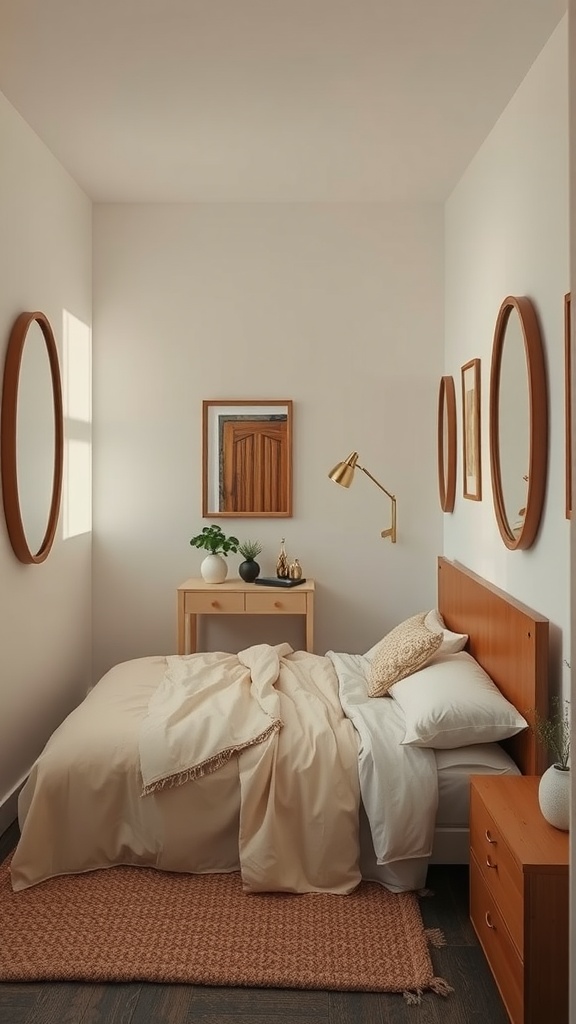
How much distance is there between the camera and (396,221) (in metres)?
4.70

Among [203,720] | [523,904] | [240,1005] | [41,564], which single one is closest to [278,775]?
[203,720]

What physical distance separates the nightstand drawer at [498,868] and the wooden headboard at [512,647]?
31cm

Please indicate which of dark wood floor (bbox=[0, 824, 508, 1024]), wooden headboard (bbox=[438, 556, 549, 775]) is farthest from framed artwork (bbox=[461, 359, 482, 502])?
dark wood floor (bbox=[0, 824, 508, 1024])

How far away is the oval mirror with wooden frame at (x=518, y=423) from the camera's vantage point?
2820 mm

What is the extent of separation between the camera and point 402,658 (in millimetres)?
3393

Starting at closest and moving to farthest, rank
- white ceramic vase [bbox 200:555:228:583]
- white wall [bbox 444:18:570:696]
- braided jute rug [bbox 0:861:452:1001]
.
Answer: braided jute rug [bbox 0:861:452:1001] → white wall [bbox 444:18:570:696] → white ceramic vase [bbox 200:555:228:583]

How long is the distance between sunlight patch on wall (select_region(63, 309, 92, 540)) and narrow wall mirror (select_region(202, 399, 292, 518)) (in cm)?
61

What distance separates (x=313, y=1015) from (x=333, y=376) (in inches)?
125

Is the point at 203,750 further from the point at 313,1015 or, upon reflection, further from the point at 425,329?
the point at 425,329

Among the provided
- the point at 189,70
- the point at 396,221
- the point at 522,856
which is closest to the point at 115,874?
the point at 522,856

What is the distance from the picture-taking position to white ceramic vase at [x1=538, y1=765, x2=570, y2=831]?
2.25m

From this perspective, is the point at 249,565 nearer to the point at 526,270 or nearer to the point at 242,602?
the point at 242,602

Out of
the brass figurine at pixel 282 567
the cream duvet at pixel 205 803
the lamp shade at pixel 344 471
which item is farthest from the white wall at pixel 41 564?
the lamp shade at pixel 344 471

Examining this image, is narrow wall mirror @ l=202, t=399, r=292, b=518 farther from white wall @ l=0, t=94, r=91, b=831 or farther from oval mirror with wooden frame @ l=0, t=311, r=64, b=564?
oval mirror with wooden frame @ l=0, t=311, r=64, b=564
